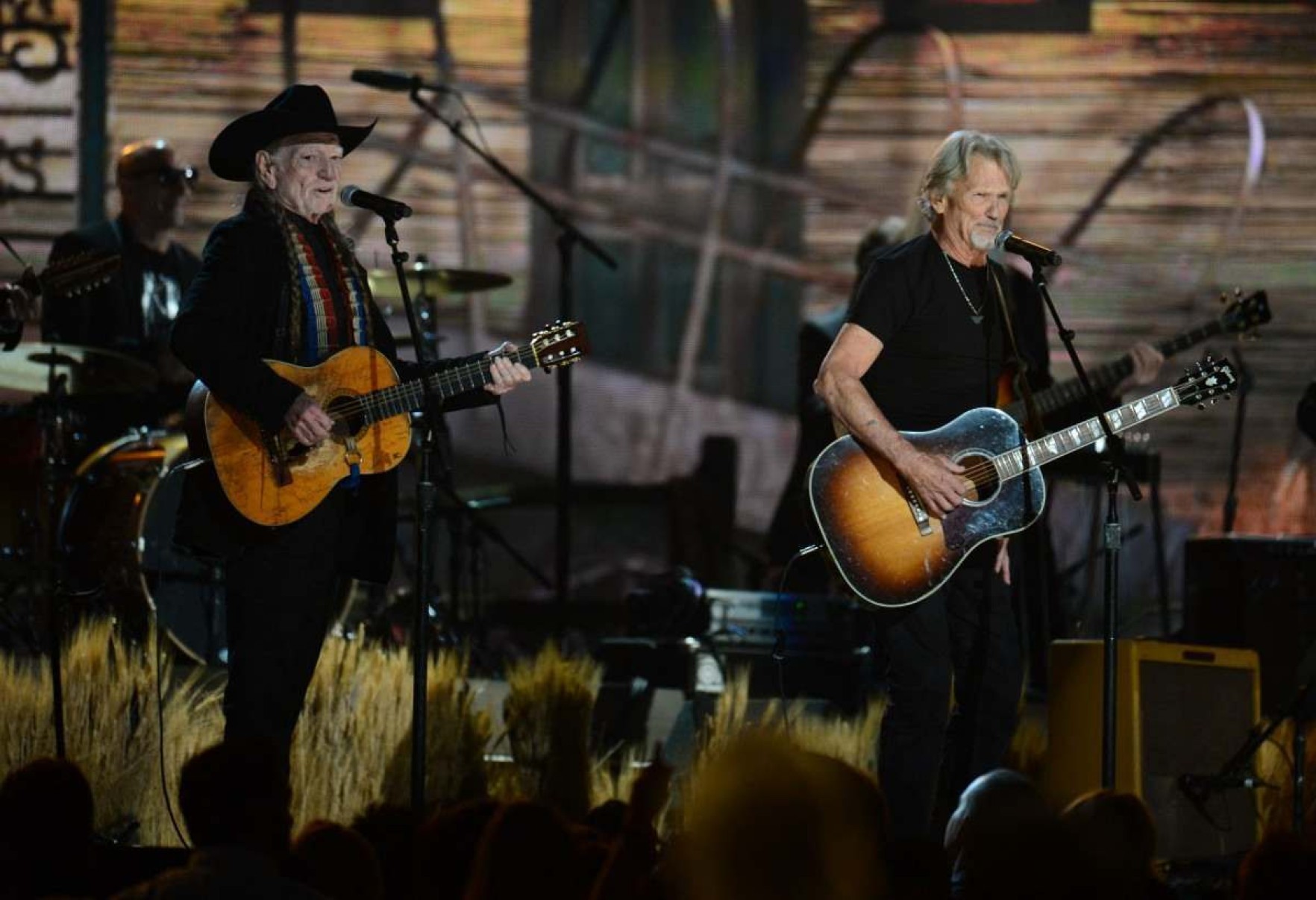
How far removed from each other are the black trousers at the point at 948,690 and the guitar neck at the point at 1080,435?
0.24 m

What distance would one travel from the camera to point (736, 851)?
99.3 inches

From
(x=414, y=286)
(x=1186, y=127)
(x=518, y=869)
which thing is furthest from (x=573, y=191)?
(x=518, y=869)

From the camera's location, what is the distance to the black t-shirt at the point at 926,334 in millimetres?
5379

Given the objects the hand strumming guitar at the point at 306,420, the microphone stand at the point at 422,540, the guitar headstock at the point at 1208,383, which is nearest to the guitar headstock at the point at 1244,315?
the guitar headstock at the point at 1208,383

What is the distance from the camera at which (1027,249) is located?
5.45m

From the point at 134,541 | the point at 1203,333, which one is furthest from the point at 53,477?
the point at 1203,333

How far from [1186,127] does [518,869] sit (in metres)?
8.34

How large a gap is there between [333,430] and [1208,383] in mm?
2543

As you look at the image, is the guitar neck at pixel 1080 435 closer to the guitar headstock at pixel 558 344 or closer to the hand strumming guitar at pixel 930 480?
the hand strumming guitar at pixel 930 480

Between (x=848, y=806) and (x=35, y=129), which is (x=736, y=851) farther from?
(x=35, y=129)

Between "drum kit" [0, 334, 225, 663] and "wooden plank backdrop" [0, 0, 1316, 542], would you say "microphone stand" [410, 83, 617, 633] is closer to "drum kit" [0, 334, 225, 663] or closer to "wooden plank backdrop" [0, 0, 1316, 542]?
"drum kit" [0, 334, 225, 663]

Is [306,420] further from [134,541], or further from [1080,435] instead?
[134,541]

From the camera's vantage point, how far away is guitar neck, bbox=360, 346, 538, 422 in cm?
532

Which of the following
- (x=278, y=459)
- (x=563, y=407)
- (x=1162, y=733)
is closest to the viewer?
(x=278, y=459)
